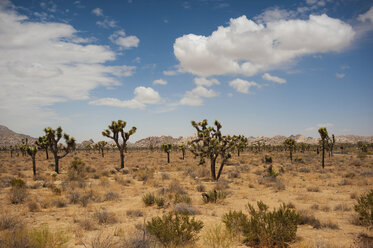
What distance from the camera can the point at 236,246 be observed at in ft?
20.1

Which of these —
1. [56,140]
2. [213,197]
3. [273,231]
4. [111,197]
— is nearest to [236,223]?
[273,231]

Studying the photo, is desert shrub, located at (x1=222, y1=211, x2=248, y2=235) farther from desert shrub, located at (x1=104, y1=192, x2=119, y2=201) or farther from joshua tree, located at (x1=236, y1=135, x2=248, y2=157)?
joshua tree, located at (x1=236, y1=135, x2=248, y2=157)

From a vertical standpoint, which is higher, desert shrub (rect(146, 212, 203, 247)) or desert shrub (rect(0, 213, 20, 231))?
desert shrub (rect(146, 212, 203, 247))

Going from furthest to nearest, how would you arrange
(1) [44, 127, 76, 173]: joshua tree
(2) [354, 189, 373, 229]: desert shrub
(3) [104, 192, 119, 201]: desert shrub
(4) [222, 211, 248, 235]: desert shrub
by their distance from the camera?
(1) [44, 127, 76, 173]: joshua tree
(3) [104, 192, 119, 201]: desert shrub
(2) [354, 189, 373, 229]: desert shrub
(4) [222, 211, 248, 235]: desert shrub

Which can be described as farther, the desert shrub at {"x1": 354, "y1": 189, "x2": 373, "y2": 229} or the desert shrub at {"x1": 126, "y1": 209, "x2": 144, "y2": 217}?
the desert shrub at {"x1": 126, "y1": 209, "x2": 144, "y2": 217}

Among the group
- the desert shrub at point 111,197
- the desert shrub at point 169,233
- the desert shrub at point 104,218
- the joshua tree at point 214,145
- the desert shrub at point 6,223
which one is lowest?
the desert shrub at point 111,197

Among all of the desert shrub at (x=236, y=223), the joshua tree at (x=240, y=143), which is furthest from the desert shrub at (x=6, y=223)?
the joshua tree at (x=240, y=143)

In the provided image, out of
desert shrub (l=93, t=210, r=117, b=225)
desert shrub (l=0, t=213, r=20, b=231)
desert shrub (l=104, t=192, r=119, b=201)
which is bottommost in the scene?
desert shrub (l=104, t=192, r=119, b=201)

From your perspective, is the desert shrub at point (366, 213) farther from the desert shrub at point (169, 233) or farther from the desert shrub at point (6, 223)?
the desert shrub at point (6, 223)

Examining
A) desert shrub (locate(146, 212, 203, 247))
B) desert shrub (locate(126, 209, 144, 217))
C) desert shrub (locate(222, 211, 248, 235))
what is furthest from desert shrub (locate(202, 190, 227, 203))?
desert shrub (locate(146, 212, 203, 247))

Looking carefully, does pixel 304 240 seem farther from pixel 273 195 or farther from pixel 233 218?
pixel 273 195

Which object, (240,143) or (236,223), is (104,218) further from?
(240,143)

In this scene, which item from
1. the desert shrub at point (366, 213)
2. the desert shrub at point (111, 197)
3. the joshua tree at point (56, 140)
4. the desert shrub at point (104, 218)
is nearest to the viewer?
the desert shrub at point (366, 213)

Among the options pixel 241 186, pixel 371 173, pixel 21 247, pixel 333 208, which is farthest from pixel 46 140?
pixel 371 173
